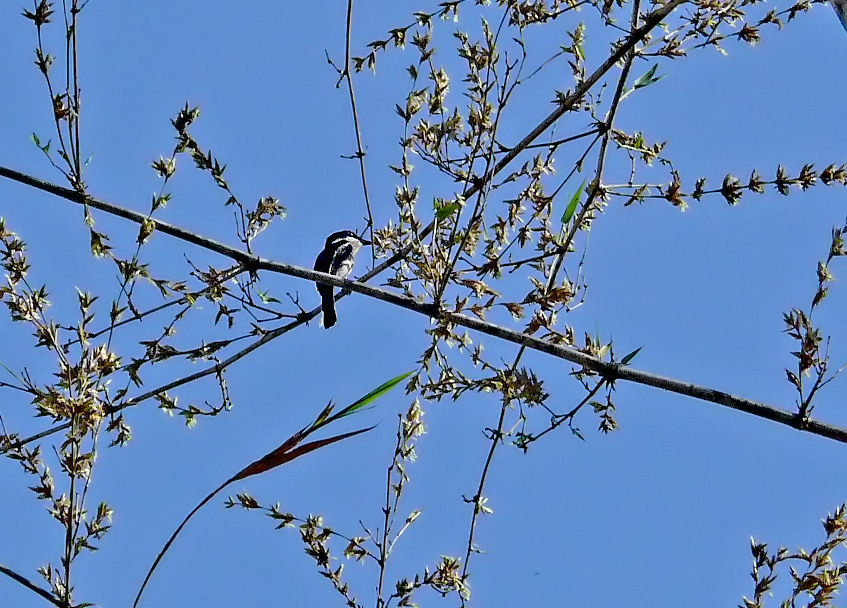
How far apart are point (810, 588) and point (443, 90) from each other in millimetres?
1777

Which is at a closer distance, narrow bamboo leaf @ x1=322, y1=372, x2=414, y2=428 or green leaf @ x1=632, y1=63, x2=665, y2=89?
narrow bamboo leaf @ x1=322, y1=372, x2=414, y2=428

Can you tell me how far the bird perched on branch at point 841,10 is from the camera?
284cm

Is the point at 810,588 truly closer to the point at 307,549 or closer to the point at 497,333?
the point at 497,333

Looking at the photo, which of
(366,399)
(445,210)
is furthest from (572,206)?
(366,399)

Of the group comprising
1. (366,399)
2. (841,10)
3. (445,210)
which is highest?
(841,10)

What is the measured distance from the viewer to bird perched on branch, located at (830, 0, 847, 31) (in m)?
2.84

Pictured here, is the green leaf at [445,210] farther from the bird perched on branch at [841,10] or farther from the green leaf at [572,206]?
the bird perched on branch at [841,10]

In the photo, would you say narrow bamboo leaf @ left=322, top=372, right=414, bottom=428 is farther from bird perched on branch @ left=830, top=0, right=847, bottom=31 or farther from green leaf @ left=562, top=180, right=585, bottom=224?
bird perched on branch @ left=830, top=0, right=847, bottom=31

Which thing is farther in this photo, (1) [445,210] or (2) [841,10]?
(2) [841,10]

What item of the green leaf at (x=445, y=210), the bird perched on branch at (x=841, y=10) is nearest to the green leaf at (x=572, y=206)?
the green leaf at (x=445, y=210)

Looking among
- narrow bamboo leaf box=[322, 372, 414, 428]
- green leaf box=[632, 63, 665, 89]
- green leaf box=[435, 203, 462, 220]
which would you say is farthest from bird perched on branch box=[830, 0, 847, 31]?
narrow bamboo leaf box=[322, 372, 414, 428]

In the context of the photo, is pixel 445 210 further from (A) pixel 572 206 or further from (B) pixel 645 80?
(B) pixel 645 80

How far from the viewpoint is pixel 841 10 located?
2857mm

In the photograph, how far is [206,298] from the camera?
2.86 metres
